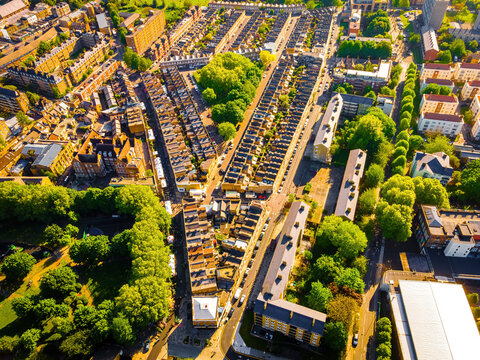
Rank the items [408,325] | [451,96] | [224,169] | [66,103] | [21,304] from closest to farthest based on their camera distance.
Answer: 1. [408,325]
2. [21,304]
3. [224,169]
4. [451,96]
5. [66,103]

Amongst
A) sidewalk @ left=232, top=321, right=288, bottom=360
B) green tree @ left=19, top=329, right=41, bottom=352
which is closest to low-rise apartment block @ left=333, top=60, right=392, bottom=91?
sidewalk @ left=232, top=321, right=288, bottom=360

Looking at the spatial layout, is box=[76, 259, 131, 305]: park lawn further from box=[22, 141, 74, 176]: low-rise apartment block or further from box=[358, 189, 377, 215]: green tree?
box=[358, 189, 377, 215]: green tree

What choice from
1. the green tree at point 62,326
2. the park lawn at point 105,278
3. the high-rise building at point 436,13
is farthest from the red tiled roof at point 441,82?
the green tree at point 62,326

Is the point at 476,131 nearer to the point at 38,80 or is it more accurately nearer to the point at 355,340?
the point at 355,340

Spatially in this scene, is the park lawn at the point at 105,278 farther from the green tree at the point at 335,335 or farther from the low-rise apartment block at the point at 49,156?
the green tree at the point at 335,335

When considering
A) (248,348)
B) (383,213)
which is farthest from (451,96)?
(248,348)

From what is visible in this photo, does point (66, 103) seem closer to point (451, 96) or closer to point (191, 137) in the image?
point (191, 137)
